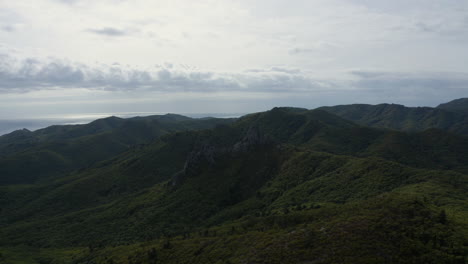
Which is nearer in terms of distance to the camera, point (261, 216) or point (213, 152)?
point (261, 216)

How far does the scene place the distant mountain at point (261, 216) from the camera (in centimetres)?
4975

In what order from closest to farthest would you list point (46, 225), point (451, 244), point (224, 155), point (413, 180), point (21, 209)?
1. point (451, 244)
2. point (413, 180)
3. point (46, 225)
4. point (224, 155)
5. point (21, 209)

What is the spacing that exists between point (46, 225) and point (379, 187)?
173 metres

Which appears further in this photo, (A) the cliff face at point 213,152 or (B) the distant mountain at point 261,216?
(A) the cliff face at point 213,152

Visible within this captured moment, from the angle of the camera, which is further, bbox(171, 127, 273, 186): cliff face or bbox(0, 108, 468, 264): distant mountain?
bbox(171, 127, 273, 186): cliff face

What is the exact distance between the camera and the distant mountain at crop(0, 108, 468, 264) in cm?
4975

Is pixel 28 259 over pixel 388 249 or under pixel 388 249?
under

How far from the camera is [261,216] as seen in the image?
100875 mm

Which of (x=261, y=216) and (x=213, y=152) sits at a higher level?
(x=213, y=152)

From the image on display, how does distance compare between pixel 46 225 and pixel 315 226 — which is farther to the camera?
pixel 46 225

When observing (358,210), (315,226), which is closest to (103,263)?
(315,226)

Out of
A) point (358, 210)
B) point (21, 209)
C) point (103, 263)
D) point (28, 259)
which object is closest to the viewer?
point (358, 210)

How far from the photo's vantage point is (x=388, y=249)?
1810 inches

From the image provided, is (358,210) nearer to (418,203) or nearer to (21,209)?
(418,203)
